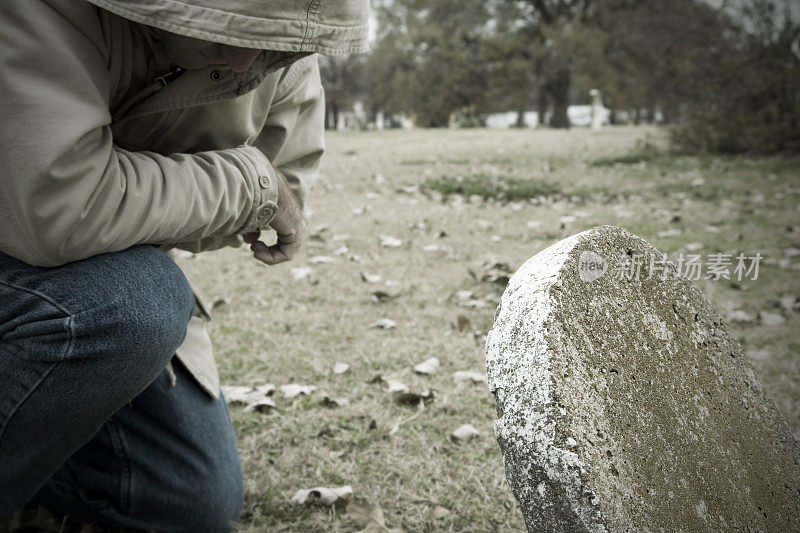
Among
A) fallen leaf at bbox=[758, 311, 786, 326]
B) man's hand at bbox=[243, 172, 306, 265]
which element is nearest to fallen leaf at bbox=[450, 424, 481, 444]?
man's hand at bbox=[243, 172, 306, 265]

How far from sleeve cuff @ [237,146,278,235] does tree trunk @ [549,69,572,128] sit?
2111 centimetres

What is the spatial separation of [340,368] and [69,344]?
142 cm

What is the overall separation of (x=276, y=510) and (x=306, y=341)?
1.07 m

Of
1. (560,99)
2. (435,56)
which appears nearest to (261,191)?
(435,56)

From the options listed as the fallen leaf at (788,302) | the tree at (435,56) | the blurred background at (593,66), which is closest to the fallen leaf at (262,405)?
the fallen leaf at (788,302)

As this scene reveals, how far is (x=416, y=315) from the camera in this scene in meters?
3.15

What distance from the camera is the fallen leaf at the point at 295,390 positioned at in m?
2.44

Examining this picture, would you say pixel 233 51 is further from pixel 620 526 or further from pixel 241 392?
pixel 241 392

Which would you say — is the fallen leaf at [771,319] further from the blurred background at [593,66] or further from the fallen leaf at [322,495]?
the blurred background at [593,66]

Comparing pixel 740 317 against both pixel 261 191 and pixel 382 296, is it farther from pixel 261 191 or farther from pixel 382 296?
pixel 261 191

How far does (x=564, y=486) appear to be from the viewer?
1.00m

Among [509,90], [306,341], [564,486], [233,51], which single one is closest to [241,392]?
[306,341]

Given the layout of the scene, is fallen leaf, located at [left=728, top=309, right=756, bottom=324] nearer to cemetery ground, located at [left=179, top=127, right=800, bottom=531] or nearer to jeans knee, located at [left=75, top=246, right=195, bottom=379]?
cemetery ground, located at [left=179, top=127, right=800, bottom=531]

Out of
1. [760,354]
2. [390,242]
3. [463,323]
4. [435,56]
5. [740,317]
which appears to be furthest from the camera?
[435,56]
